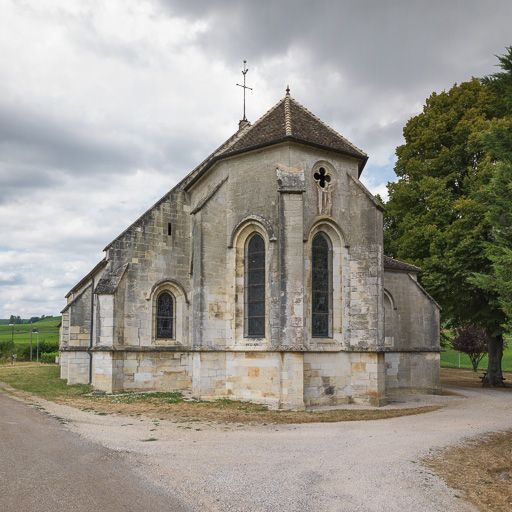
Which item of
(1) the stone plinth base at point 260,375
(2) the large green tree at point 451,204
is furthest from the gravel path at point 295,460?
(2) the large green tree at point 451,204

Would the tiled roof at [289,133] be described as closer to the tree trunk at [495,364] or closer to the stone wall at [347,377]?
the stone wall at [347,377]

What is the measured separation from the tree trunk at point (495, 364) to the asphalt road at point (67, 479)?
72.0ft

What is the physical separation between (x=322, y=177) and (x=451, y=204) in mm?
10295

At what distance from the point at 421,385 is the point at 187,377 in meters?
9.96

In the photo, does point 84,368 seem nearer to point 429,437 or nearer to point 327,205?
point 327,205

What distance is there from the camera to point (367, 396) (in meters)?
17.5

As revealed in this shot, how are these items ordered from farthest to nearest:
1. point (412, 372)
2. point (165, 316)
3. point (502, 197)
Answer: point (412, 372), point (165, 316), point (502, 197)

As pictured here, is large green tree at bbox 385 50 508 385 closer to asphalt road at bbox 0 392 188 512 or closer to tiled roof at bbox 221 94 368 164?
tiled roof at bbox 221 94 368 164

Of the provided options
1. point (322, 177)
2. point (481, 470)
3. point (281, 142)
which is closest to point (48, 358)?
point (322, 177)

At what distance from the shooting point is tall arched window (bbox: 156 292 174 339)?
21344mm

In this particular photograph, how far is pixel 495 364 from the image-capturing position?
2669 centimetres

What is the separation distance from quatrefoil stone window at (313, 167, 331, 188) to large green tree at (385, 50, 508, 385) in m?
8.77

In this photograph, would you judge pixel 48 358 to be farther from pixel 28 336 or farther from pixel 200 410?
pixel 200 410

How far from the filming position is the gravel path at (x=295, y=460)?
23.2 feet
